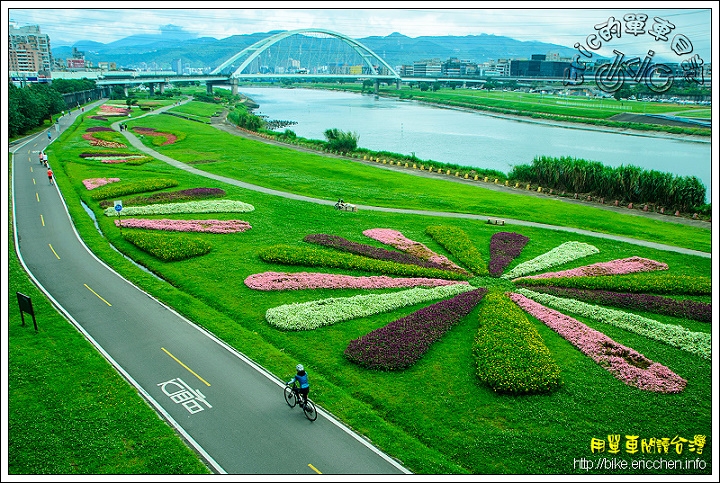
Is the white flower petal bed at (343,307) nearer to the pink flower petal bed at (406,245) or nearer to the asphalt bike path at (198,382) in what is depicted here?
the asphalt bike path at (198,382)

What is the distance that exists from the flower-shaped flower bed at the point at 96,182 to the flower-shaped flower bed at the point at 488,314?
25831 millimetres

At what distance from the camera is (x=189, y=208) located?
41719 mm

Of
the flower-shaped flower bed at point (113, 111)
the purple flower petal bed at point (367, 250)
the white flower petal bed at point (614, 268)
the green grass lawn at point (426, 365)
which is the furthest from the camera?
the flower-shaped flower bed at point (113, 111)

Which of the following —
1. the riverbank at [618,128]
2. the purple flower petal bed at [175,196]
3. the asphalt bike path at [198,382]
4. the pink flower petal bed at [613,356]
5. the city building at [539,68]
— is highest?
Answer: the city building at [539,68]

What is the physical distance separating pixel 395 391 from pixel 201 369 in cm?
775

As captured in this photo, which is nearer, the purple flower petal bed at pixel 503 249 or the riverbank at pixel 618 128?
the purple flower petal bed at pixel 503 249

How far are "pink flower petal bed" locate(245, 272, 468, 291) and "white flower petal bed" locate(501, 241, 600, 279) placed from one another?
4.08 metres

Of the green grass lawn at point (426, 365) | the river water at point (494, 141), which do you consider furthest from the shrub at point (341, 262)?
the river water at point (494, 141)

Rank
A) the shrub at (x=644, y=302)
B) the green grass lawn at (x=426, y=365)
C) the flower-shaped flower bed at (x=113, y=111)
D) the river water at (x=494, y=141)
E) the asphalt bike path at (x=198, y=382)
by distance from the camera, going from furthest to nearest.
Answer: the flower-shaped flower bed at (x=113, y=111)
the river water at (x=494, y=141)
the shrub at (x=644, y=302)
the green grass lawn at (x=426, y=365)
the asphalt bike path at (x=198, y=382)

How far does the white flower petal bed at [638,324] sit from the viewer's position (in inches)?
900

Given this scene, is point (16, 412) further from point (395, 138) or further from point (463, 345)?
point (395, 138)

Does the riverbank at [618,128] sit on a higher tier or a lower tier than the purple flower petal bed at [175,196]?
higher

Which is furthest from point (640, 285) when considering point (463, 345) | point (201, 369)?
point (201, 369)

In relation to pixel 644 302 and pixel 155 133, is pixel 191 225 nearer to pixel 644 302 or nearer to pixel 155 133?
pixel 644 302
